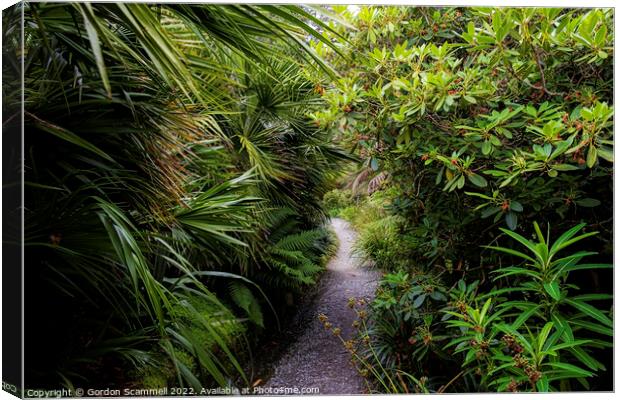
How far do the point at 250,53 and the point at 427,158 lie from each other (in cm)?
96

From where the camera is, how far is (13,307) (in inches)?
60.6

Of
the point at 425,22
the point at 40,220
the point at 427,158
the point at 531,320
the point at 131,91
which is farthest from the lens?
the point at 425,22

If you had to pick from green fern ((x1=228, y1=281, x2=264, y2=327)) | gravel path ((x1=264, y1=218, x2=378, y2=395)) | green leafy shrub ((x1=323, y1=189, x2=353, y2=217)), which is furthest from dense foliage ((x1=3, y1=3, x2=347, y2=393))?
green leafy shrub ((x1=323, y1=189, x2=353, y2=217))

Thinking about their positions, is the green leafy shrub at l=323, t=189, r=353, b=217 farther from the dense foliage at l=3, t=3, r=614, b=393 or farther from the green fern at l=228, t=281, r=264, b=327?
the green fern at l=228, t=281, r=264, b=327

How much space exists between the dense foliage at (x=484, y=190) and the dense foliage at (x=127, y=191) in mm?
598

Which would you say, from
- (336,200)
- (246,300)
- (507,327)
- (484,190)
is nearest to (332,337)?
(246,300)

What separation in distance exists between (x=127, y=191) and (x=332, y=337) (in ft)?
4.08

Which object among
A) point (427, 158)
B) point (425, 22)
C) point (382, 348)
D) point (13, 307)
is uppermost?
point (425, 22)

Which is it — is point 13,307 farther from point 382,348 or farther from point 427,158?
point 427,158

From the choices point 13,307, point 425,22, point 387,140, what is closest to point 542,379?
point 387,140

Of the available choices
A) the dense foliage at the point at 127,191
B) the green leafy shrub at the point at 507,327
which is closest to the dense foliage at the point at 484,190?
the green leafy shrub at the point at 507,327

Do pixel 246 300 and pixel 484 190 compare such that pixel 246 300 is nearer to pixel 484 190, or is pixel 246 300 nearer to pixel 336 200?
pixel 336 200

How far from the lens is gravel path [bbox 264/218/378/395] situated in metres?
1.98

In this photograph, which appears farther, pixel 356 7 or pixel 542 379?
pixel 356 7
